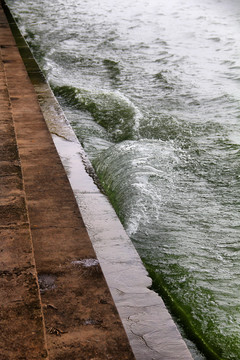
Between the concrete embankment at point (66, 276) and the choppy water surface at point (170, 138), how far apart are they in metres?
0.46

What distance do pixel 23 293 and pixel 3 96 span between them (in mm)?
3333

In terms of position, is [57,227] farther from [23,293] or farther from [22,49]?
[22,49]

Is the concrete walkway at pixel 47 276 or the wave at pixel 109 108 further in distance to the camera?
the wave at pixel 109 108

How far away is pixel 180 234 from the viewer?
12.7ft

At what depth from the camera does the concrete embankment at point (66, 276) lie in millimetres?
2049

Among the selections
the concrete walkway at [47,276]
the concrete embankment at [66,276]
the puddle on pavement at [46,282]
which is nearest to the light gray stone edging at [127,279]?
the concrete embankment at [66,276]

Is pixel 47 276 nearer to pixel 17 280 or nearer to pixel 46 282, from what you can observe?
pixel 46 282

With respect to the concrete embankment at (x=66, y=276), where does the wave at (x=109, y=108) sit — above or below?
below

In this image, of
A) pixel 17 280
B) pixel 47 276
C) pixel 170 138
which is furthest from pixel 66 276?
pixel 170 138

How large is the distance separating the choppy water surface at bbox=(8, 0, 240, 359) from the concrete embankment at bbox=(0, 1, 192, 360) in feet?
1.50

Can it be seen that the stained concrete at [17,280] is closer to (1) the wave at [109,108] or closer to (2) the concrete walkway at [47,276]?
(2) the concrete walkway at [47,276]

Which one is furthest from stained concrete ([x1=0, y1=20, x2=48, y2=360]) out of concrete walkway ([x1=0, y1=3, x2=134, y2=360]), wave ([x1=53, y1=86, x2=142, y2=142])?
wave ([x1=53, y1=86, x2=142, y2=142])

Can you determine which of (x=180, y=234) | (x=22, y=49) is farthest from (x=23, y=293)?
(x=22, y=49)

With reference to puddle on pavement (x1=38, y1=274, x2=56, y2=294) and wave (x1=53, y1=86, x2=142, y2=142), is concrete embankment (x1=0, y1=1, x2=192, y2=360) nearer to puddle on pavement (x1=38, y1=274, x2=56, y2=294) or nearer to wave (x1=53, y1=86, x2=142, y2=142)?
puddle on pavement (x1=38, y1=274, x2=56, y2=294)
